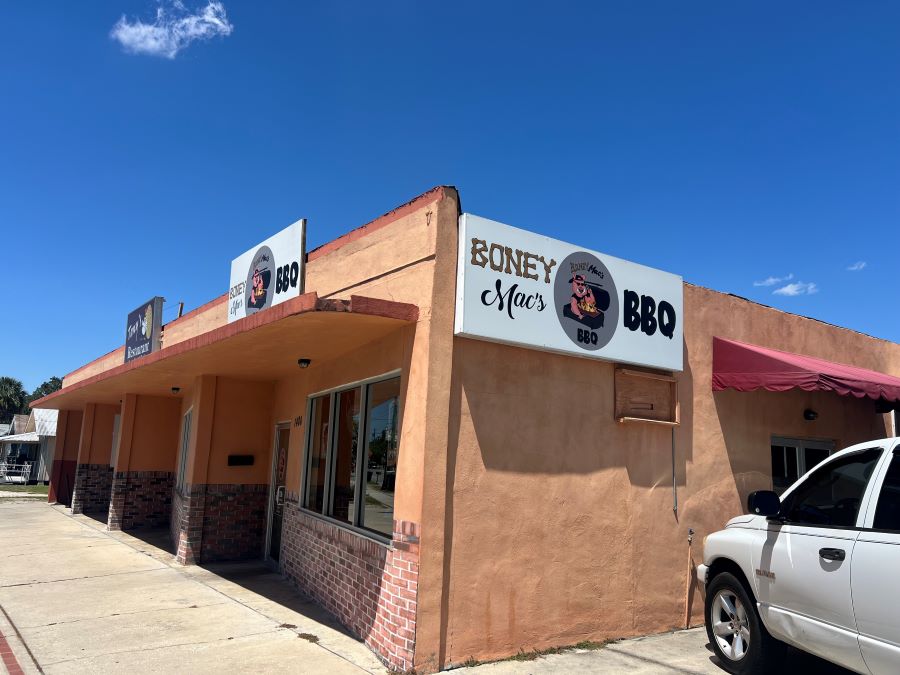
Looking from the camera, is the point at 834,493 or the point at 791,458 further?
the point at 791,458

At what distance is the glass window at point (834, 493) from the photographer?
481 cm

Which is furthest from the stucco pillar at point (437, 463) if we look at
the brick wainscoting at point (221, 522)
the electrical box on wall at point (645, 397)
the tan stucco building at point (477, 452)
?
the brick wainscoting at point (221, 522)

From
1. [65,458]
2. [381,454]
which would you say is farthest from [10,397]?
[381,454]

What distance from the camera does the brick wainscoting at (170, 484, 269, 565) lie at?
35.2 ft

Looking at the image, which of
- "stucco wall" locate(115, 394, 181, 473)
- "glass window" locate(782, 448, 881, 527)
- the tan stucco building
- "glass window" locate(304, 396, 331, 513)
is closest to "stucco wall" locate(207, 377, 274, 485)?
the tan stucco building

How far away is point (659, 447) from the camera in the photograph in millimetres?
7715

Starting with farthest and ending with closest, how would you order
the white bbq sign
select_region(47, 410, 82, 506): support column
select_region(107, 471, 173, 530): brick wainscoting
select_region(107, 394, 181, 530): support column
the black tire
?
select_region(47, 410, 82, 506): support column
select_region(107, 394, 181, 530): support column
select_region(107, 471, 173, 530): brick wainscoting
the white bbq sign
the black tire

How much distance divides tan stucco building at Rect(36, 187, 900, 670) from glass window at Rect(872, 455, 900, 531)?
115 inches

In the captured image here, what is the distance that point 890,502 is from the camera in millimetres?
4441

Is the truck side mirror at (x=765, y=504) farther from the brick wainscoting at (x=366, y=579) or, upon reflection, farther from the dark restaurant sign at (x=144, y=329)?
the dark restaurant sign at (x=144, y=329)

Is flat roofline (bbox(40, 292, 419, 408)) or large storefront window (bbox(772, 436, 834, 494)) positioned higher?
flat roofline (bbox(40, 292, 419, 408))

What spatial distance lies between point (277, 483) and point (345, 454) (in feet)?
12.1

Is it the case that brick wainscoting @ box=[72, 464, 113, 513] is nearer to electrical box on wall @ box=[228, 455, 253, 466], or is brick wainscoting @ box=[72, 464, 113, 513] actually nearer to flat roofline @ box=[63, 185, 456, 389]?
electrical box on wall @ box=[228, 455, 253, 466]

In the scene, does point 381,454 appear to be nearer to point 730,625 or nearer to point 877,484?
point 730,625
